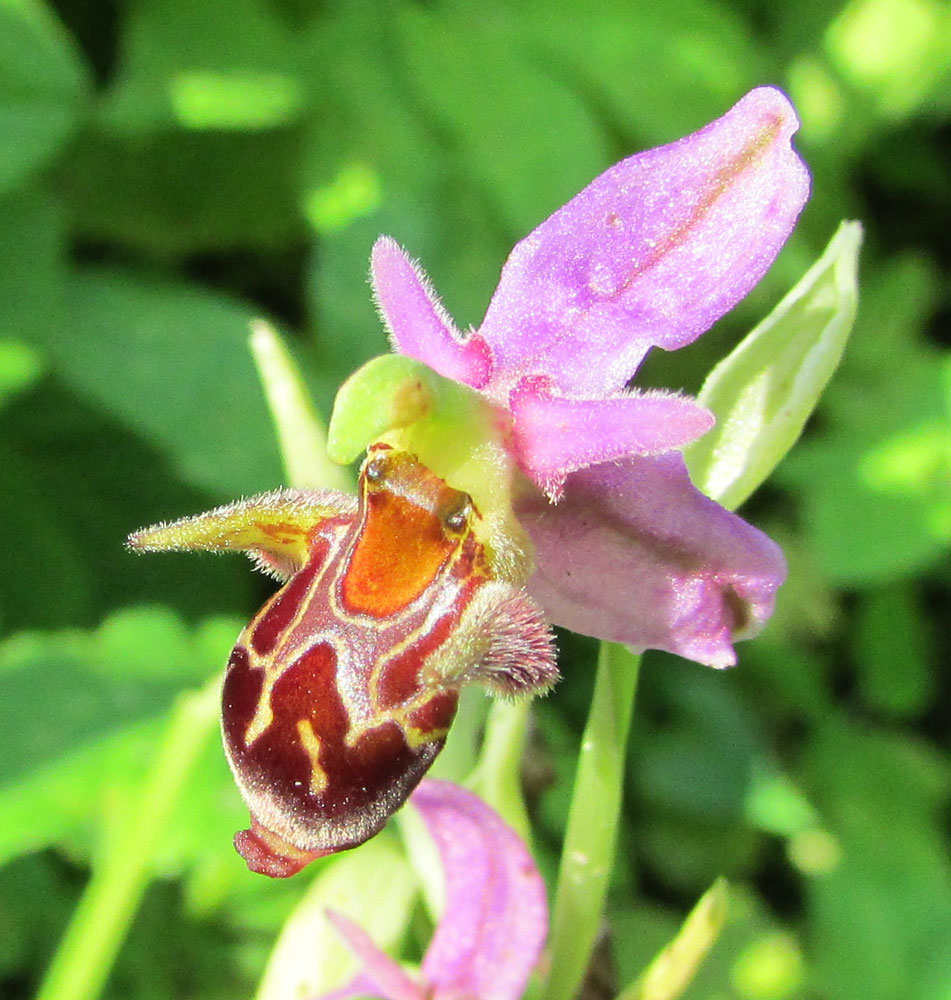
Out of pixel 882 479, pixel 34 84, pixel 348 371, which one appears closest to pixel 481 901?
pixel 348 371

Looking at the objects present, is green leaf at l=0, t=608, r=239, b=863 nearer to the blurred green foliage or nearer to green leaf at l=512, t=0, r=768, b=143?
the blurred green foliage

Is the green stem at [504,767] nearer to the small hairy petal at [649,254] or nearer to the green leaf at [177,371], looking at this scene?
the small hairy petal at [649,254]

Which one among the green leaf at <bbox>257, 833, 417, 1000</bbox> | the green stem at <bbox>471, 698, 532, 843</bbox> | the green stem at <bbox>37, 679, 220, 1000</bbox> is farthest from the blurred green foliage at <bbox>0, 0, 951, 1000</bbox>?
the green stem at <bbox>471, 698, 532, 843</bbox>

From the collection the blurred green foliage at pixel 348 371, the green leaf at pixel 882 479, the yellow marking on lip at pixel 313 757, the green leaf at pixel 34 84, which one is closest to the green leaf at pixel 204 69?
the blurred green foliage at pixel 348 371

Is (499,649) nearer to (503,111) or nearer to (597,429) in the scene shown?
(597,429)

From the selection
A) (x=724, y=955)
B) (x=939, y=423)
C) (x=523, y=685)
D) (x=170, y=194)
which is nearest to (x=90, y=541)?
(x=170, y=194)
